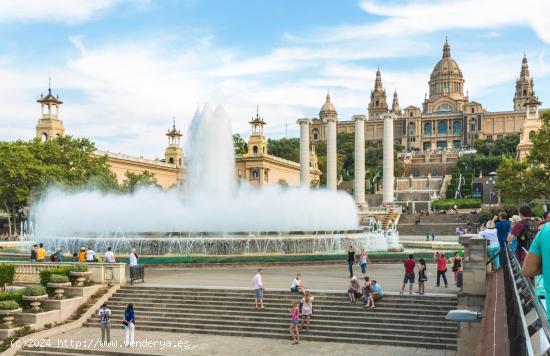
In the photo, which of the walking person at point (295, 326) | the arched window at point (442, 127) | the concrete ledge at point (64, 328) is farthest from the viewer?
the arched window at point (442, 127)

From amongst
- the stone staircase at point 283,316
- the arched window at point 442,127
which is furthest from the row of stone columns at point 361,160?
the arched window at point 442,127

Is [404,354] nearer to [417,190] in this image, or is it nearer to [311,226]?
[311,226]

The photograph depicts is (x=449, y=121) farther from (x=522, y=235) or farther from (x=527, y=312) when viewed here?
(x=527, y=312)

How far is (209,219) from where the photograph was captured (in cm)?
3516

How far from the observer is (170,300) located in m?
20.8

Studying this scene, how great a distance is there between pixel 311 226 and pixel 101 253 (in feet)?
40.6

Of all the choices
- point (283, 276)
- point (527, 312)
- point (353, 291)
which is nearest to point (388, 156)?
point (283, 276)

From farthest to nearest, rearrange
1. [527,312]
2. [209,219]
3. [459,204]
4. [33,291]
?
[459,204], [209,219], [33,291], [527,312]

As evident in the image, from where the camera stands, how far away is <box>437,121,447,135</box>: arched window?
188637mm

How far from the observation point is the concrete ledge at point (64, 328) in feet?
57.3

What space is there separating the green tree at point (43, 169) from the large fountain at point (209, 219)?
726 inches

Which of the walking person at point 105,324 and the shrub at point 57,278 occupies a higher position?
the shrub at point 57,278

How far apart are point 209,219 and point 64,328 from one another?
16101mm

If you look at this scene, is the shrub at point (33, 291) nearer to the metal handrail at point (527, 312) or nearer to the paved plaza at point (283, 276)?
the paved plaza at point (283, 276)
